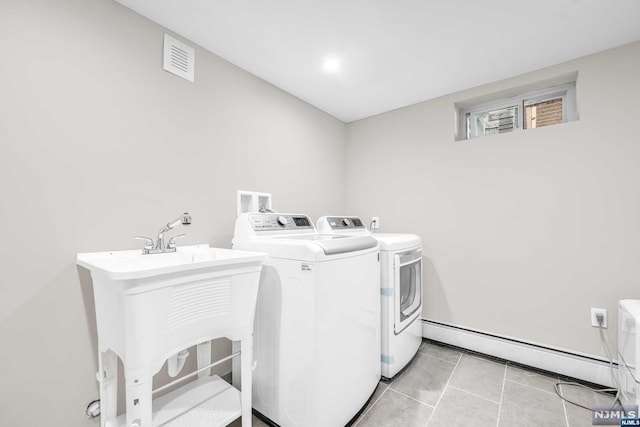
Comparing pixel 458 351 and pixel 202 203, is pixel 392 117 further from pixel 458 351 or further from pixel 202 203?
pixel 458 351

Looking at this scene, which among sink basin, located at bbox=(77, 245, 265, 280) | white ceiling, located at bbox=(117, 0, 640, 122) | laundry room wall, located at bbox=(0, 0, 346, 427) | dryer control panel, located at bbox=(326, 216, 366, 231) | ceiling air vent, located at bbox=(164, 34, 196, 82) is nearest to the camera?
sink basin, located at bbox=(77, 245, 265, 280)

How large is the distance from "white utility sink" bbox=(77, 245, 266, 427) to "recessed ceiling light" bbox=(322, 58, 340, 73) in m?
1.49

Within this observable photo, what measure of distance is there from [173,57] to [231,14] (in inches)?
17.4

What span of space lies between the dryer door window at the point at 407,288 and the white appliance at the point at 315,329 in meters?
0.25

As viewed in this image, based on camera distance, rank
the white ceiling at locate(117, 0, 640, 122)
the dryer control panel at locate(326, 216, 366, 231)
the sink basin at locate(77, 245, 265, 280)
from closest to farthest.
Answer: the sink basin at locate(77, 245, 265, 280) < the white ceiling at locate(117, 0, 640, 122) < the dryer control panel at locate(326, 216, 366, 231)

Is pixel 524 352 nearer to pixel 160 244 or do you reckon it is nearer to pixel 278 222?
pixel 278 222

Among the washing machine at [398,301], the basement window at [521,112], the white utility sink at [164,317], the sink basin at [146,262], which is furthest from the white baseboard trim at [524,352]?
the sink basin at [146,262]

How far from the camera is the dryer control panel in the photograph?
7.24ft

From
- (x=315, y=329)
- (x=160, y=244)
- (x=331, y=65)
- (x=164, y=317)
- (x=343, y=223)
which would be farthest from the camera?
(x=343, y=223)

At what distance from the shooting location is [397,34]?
157cm

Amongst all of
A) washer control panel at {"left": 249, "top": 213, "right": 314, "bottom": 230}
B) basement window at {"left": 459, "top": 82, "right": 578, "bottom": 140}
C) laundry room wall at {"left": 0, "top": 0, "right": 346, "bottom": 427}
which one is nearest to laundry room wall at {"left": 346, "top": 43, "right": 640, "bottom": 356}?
basement window at {"left": 459, "top": 82, "right": 578, "bottom": 140}

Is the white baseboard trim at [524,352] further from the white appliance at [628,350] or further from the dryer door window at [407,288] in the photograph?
the dryer door window at [407,288]

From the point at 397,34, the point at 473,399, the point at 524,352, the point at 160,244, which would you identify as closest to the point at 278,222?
the point at 160,244

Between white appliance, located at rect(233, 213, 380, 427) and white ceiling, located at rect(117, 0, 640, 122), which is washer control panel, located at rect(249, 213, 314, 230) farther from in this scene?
white ceiling, located at rect(117, 0, 640, 122)
